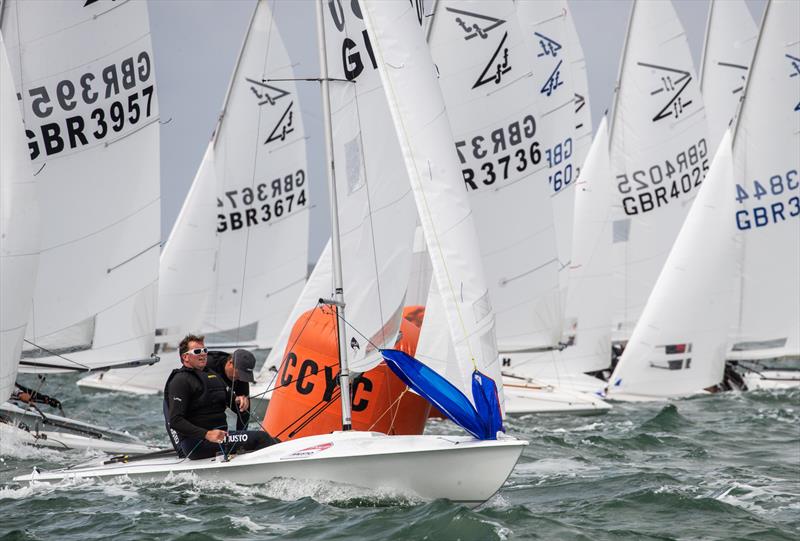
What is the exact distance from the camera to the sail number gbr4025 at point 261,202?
18641mm

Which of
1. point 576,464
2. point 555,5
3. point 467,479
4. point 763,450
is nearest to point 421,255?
point 576,464

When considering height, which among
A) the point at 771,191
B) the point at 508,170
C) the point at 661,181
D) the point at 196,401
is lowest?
the point at 196,401

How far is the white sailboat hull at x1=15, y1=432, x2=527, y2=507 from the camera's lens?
7.54 meters

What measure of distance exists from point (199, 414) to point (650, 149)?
14.1m

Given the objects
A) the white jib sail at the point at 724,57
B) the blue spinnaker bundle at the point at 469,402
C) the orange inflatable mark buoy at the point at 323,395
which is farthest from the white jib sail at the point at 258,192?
the blue spinnaker bundle at the point at 469,402

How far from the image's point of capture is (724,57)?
957 inches

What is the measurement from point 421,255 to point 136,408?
6.92 m

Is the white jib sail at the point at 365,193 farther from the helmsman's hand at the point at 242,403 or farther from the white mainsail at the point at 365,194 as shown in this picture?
the helmsman's hand at the point at 242,403

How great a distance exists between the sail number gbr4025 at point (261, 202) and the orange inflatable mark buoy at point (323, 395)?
879 cm

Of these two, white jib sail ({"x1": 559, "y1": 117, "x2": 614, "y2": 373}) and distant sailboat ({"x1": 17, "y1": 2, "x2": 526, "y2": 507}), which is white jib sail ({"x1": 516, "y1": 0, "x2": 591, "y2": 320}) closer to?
white jib sail ({"x1": 559, "y1": 117, "x2": 614, "y2": 373})

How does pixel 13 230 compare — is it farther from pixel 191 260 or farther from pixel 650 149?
pixel 650 149

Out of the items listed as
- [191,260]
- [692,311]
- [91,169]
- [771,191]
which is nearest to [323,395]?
[91,169]

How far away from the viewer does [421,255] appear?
1205cm

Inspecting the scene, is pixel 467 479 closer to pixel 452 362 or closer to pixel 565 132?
pixel 452 362
